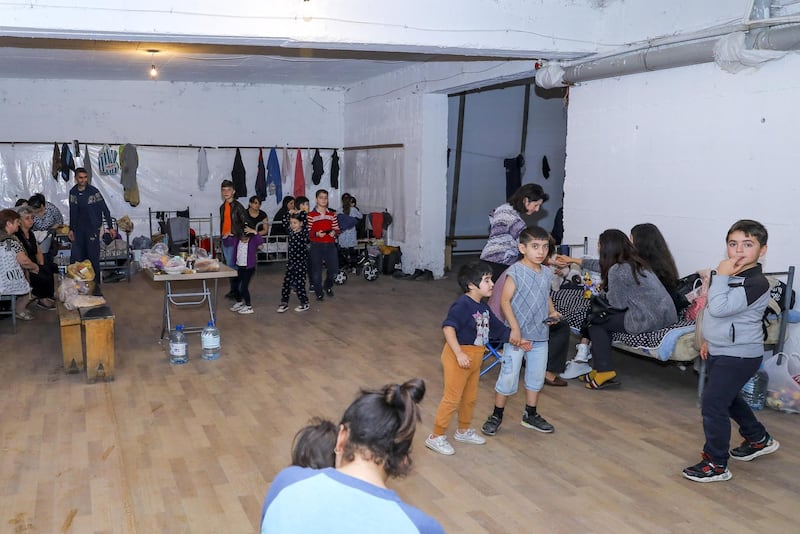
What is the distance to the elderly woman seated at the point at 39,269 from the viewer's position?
8008mm

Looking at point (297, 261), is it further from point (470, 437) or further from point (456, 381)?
point (456, 381)

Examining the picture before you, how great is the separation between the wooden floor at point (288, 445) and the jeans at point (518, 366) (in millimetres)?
355

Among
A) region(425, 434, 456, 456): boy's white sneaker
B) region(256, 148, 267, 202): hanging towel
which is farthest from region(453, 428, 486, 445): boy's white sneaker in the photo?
region(256, 148, 267, 202): hanging towel

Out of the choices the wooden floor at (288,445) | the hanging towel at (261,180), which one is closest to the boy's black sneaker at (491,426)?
the wooden floor at (288,445)

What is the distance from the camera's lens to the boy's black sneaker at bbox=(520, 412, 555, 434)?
4.76m

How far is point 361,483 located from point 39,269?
7896 millimetres

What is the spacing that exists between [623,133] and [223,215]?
14.2ft

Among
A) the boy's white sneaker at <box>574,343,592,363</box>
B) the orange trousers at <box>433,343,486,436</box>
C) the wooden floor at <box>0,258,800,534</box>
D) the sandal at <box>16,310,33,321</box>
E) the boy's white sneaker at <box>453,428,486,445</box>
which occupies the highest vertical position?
the orange trousers at <box>433,343,486,436</box>

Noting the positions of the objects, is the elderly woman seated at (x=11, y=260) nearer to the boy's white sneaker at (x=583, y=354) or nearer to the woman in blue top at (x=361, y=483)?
the boy's white sneaker at (x=583, y=354)

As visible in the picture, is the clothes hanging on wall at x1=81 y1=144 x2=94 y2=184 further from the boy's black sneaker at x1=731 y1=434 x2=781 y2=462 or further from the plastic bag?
the boy's black sneaker at x1=731 y1=434 x2=781 y2=462

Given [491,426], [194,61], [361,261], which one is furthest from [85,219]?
[491,426]

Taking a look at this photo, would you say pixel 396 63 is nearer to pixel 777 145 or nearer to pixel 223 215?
pixel 223 215

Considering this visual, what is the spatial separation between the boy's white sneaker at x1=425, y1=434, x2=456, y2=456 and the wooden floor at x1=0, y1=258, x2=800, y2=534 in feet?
0.23

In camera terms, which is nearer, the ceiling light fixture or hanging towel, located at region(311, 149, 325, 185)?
the ceiling light fixture
